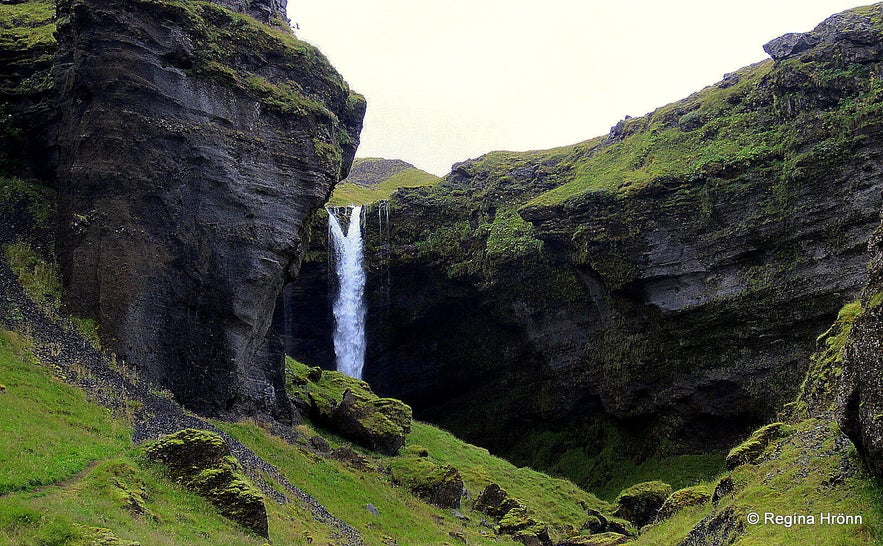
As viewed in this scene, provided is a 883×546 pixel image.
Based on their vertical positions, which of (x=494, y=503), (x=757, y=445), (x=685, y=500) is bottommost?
(x=494, y=503)

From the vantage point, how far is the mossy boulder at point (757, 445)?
22.8 m

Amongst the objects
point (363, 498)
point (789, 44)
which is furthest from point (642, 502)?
point (789, 44)

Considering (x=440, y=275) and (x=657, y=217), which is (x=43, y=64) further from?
(x=657, y=217)

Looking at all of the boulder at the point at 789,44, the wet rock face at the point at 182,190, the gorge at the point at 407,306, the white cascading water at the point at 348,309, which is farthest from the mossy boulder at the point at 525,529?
the boulder at the point at 789,44

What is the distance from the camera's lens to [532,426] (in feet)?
210

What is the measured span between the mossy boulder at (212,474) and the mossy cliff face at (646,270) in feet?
132

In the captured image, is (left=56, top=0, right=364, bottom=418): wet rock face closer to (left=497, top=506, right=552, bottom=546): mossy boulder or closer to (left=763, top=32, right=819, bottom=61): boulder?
(left=497, top=506, right=552, bottom=546): mossy boulder

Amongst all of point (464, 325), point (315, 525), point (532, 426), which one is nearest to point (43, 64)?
point (315, 525)

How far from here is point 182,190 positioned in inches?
1441

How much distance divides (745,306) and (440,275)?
2660cm

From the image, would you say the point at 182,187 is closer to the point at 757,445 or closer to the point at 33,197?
the point at 33,197

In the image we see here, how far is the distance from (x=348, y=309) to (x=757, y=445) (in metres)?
46.2

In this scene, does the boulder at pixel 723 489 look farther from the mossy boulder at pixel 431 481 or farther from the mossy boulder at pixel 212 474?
the mossy boulder at pixel 431 481

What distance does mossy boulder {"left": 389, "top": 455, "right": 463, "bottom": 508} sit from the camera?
3525cm
